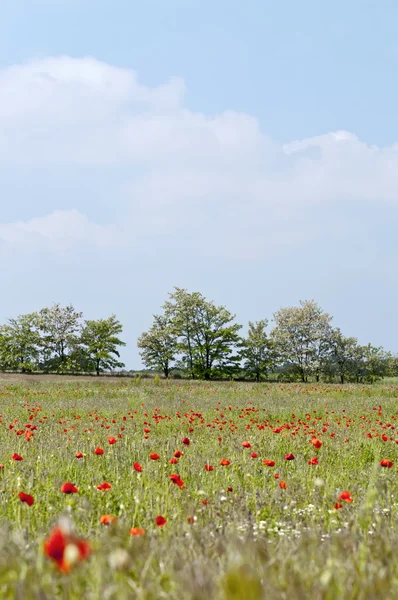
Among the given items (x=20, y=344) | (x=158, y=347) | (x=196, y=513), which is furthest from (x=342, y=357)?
(x=196, y=513)

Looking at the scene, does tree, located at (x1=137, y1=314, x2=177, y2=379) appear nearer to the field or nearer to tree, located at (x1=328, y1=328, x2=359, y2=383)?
tree, located at (x1=328, y1=328, x2=359, y2=383)

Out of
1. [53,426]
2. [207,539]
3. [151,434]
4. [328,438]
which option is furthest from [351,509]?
[53,426]

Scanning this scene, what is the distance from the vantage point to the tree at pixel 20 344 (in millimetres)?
69875

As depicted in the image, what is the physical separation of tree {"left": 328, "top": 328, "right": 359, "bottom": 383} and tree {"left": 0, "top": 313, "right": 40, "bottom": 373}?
126 feet

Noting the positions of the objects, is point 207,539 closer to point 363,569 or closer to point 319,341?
point 363,569

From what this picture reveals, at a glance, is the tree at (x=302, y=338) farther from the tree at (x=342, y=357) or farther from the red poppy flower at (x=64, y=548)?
the red poppy flower at (x=64, y=548)

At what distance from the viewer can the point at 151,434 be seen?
1039cm

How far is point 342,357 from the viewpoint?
227 feet

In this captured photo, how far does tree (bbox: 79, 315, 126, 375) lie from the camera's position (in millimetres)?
68688

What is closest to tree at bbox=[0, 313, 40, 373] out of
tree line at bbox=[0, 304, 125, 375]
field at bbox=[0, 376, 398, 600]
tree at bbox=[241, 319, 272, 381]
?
tree line at bbox=[0, 304, 125, 375]

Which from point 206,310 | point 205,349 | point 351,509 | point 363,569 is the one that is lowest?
point 351,509

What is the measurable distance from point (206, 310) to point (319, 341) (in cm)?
1551

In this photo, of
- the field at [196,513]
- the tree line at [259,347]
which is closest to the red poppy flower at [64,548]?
the field at [196,513]

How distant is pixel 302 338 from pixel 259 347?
6.26m
